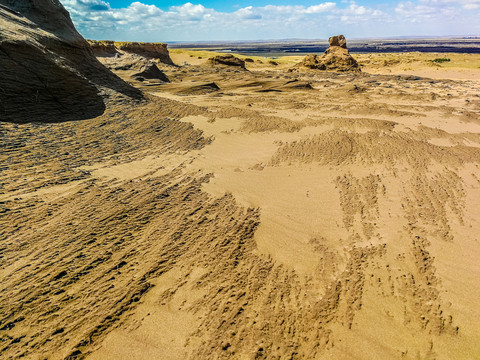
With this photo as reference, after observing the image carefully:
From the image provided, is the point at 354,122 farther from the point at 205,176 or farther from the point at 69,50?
the point at 69,50

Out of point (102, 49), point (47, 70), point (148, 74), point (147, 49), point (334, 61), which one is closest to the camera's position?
point (47, 70)

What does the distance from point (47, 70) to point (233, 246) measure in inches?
239

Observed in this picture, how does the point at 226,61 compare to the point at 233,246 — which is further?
the point at 226,61

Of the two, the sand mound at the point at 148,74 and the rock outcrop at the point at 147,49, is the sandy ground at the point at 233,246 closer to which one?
the sand mound at the point at 148,74

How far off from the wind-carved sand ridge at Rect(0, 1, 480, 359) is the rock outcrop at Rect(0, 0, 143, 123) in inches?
12.3

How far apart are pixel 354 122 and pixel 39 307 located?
8001 mm

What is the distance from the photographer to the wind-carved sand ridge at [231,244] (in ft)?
7.53

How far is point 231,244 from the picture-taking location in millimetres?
3307

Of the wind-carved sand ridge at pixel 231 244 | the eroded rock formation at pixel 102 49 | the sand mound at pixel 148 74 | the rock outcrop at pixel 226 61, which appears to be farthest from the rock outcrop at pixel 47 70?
the rock outcrop at pixel 226 61

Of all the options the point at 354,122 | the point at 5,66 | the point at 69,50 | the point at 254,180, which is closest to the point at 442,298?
the point at 254,180

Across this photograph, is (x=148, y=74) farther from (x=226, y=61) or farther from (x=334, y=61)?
(x=334, y=61)

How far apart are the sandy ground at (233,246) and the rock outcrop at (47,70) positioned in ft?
2.06

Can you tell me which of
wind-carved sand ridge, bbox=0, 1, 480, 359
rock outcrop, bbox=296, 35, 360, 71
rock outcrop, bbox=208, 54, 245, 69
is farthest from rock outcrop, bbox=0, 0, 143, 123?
rock outcrop, bbox=296, 35, 360, 71

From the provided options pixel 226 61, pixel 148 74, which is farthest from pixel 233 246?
pixel 226 61
